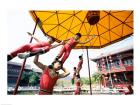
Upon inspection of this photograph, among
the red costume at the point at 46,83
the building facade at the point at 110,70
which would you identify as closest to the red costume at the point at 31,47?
the red costume at the point at 46,83

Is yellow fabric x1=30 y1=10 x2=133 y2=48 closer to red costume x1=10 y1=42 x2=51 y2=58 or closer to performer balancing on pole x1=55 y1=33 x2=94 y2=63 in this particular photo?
performer balancing on pole x1=55 y1=33 x2=94 y2=63

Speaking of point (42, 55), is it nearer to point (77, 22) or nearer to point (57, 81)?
point (57, 81)

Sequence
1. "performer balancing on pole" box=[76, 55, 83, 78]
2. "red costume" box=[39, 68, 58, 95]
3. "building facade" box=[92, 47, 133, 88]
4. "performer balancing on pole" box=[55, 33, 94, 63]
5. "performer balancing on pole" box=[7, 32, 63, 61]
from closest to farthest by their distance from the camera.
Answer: "performer balancing on pole" box=[7, 32, 63, 61] < "red costume" box=[39, 68, 58, 95] < "performer balancing on pole" box=[55, 33, 94, 63] < "performer balancing on pole" box=[76, 55, 83, 78] < "building facade" box=[92, 47, 133, 88]

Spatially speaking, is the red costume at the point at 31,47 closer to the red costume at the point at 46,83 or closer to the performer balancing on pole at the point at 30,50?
the performer balancing on pole at the point at 30,50

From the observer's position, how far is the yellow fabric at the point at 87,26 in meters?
4.23

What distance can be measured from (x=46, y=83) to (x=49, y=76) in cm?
11

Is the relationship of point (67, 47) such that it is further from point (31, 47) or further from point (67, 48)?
point (31, 47)

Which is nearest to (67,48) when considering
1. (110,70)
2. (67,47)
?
(67,47)

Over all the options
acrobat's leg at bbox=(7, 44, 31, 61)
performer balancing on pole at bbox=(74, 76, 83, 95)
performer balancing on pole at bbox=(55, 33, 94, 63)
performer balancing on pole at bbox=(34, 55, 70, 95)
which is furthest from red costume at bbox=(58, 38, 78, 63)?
acrobat's leg at bbox=(7, 44, 31, 61)

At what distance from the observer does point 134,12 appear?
402cm

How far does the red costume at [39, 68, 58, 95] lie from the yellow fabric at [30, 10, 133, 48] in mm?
632

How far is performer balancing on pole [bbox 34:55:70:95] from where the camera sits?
12.7 ft

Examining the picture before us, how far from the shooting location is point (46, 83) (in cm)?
388
